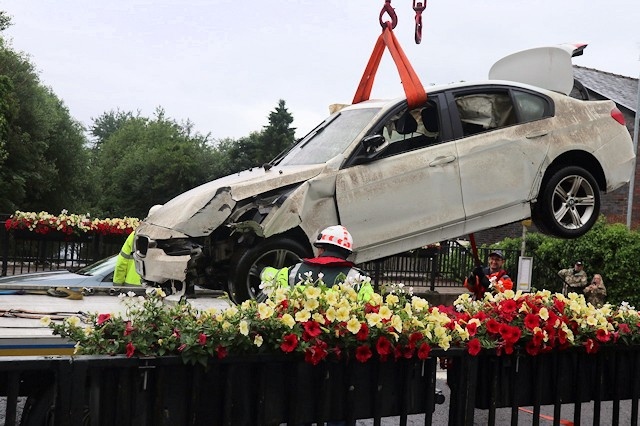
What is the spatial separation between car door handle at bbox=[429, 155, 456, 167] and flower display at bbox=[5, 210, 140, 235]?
9.34 meters

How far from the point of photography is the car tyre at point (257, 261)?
6.41 metres

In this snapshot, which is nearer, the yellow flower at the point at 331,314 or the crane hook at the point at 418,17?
the yellow flower at the point at 331,314

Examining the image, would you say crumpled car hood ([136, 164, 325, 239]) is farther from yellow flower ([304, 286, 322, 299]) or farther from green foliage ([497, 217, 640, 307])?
green foliage ([497, 217, 640, 307])

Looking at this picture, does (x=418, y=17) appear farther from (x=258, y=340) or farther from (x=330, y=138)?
(x=258, y=340)

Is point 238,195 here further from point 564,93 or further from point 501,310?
point 564,93

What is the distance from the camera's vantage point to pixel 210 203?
6.40m

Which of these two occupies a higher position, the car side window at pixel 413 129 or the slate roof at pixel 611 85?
the slate roof at pixel 611 85

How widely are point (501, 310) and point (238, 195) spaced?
252 centimetres

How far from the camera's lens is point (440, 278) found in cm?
1667

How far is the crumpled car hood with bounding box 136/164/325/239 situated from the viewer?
638 cm

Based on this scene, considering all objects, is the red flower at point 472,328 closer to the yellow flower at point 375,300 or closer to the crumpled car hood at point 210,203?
the yellow flower at point 375,300

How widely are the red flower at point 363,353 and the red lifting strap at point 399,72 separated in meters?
3.46

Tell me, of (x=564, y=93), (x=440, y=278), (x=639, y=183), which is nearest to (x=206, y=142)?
(x=639, y=183)

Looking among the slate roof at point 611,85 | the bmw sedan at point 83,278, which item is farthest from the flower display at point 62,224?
the slate roof at point 611,85
